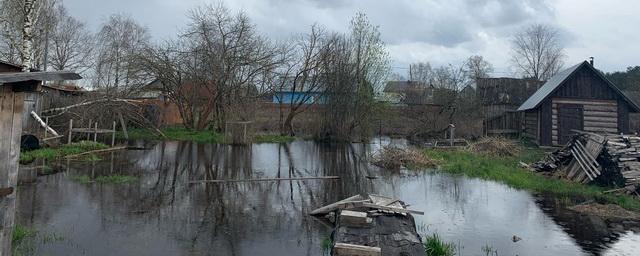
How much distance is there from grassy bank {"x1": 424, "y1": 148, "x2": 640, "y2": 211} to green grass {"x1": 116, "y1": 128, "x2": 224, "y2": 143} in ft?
44.5

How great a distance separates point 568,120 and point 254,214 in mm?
20754

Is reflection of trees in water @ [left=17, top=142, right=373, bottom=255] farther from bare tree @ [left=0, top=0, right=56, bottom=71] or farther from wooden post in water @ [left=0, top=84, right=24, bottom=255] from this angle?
bare tree @ [left=0, top=0, right=56, bottom=71]

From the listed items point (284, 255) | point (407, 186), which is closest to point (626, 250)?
point (284, 255)

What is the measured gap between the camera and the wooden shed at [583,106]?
944 inches

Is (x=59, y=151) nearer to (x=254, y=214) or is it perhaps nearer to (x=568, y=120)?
(x=254, y=214)

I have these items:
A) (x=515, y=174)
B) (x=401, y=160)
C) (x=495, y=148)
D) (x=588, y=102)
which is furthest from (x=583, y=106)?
(x=401, y=160)

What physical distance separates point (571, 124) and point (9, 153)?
2545cm

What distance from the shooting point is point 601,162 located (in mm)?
13625

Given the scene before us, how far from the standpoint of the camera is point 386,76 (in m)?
33.9

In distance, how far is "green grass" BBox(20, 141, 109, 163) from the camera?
16.1m

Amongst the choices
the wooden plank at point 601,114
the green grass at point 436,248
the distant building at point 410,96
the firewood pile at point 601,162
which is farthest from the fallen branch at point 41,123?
the wooden plank at point 601,114

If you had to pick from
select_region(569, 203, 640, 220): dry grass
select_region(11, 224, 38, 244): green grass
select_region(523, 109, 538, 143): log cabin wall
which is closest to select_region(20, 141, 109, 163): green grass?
select_region(11, 224, 38, 244): green grass

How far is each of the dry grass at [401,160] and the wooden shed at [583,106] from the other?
9.55 m

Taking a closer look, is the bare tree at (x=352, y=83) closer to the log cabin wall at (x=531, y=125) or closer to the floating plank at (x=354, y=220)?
the log cabin wall at (x=531, y=125)
